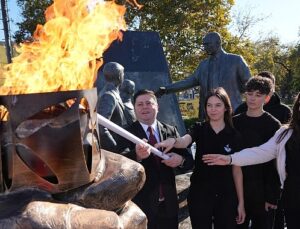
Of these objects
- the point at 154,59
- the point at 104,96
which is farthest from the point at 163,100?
the point at 104,96

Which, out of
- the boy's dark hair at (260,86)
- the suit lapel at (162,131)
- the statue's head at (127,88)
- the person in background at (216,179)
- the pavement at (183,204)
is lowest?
the pavement at (183,204)

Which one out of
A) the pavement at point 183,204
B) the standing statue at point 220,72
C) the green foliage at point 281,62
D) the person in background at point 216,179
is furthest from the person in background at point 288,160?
the green foliage at point 281,62

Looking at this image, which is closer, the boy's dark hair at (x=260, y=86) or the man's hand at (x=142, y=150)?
the man's hand at (x=142, y=150)

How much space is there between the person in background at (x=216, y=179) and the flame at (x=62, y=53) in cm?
102

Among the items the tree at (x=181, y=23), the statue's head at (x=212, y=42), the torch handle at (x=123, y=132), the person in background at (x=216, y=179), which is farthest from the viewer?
the tree at (x=181, y=23)

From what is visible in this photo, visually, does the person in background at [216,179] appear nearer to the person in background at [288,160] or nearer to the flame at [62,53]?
the person in background at [288,160]

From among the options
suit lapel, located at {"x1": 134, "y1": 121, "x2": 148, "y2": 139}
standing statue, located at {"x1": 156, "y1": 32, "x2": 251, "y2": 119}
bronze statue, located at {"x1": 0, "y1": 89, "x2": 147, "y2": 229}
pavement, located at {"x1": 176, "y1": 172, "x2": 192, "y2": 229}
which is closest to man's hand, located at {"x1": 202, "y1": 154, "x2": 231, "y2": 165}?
suit lapel, located at {"x1": 134, "y1": 121, "x2": 148, "y2": 139}

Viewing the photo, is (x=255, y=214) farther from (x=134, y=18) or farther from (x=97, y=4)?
(x=134, y=18)

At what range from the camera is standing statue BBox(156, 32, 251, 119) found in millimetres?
5297

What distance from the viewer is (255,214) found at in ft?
11.2

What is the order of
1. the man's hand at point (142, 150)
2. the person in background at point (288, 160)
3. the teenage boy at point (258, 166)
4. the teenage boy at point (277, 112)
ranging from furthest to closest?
the teenage boy at point (277, 112), the teenage boy at point (258, 166), the person in background at point (288, 160), the man's hand at point (142, 150)

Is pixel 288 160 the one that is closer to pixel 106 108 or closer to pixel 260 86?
pixel 260 86

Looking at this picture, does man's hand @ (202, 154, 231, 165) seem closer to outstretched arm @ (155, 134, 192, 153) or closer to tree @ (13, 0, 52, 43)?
outstretched arm @ (155, 134, 192, 153)

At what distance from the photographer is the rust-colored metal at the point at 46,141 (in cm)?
182
